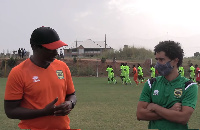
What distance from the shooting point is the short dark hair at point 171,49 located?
329 centimetres

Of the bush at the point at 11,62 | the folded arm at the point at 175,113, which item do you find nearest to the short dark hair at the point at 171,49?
the folded arm at the point at 175,113

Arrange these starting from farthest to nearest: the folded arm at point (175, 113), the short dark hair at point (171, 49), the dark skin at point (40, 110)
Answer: the short dark hair at point (171, 49), the folded arm at point (175, 113), the dark skin at point (40, 110)

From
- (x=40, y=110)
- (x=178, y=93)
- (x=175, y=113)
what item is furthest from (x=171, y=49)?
(x=40, y=110)

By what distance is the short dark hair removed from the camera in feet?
10.8

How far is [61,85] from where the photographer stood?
306 centimetres

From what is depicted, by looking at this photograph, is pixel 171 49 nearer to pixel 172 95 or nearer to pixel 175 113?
pixel 172 95

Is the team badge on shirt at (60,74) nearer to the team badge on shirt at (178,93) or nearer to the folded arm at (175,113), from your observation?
the folded arm at (175,113)

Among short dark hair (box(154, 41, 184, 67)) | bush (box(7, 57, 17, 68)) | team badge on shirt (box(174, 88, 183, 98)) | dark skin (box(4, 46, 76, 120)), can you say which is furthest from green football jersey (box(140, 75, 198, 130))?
bush (box(7, 57, 17, 68))

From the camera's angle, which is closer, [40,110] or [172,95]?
[40,110]

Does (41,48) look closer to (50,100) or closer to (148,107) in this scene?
(50,100)

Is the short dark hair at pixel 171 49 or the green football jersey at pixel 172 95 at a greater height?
the short dark hair at pixel 171 49

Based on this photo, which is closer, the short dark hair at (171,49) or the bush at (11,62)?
the short dark hair at (171,49)

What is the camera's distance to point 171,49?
130 inches

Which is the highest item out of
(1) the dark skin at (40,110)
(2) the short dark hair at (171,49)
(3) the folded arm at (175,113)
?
(2) the short dark hair at (171,49)
